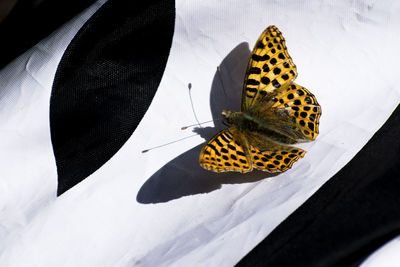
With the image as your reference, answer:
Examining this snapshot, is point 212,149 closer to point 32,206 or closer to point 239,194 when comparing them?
point 239,194

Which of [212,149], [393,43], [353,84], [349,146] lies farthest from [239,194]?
[393,43]

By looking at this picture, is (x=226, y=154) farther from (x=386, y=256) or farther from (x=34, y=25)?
(x=34, y=25)

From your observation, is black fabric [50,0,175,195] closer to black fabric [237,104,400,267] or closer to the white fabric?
black fabric [237,104,400,267]

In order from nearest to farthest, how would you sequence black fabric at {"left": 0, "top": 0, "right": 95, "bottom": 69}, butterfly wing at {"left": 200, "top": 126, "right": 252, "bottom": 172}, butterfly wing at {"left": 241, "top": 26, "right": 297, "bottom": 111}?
1. butterfly wing at {"left": 200, "top": 126, "right": 252, "bottom": 172}
2. butterfly wing at {"left": 241, "top": 26, "right": 297, "bottom": 111}
3. black fabric at {"left": 0, "top": 0, "right": 95, "bottom": 69}

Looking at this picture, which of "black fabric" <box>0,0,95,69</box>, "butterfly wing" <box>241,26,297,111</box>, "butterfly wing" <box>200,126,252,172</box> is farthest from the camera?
"black fabric" <box>0,0,95,69</box>

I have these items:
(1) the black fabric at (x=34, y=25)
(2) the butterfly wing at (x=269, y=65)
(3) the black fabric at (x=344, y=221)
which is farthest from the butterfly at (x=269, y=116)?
(1) the black fabric at (x=34, y=25)

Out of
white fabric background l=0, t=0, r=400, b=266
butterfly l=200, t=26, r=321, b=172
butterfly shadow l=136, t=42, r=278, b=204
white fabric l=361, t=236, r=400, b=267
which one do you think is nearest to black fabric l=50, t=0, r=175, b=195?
white fabric background l=0, t=0, r=400, b=266

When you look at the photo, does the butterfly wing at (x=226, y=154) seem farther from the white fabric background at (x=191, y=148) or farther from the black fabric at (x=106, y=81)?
the black fabric at (x=106, y=81)
